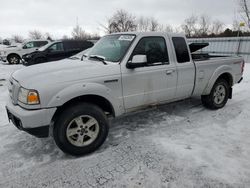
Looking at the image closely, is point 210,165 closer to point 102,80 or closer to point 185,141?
point 185,141

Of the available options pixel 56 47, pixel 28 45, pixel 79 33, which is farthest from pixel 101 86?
pixel 79 33

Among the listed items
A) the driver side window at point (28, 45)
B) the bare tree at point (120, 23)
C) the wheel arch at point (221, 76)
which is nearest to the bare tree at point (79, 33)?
the bare tree at point (120, 23)

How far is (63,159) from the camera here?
3.00 meters

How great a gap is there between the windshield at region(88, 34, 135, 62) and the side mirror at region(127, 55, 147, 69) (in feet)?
0.74

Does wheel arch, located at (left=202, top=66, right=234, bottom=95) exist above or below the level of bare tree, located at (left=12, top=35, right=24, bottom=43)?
below

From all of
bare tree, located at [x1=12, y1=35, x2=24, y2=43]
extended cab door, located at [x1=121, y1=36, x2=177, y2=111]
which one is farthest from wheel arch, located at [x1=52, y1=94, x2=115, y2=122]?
bare tree, located at [x1=12, y1=35, x2=24, y2=43]

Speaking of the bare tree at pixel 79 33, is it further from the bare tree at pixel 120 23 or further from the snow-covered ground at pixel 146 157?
the snow-covered ground at pixel 146 157

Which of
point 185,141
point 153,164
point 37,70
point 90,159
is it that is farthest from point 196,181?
point 37,70

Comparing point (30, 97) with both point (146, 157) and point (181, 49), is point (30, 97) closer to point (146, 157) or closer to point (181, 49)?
point (146, 157)

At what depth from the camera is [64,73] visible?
292cm

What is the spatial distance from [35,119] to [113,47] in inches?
74.0

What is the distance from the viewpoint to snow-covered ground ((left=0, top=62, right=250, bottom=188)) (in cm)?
252

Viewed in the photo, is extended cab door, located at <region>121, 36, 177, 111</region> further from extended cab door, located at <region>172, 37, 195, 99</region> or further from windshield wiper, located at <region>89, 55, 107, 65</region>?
windshield wiper, located at <region>89, 55, 107, 65</region>

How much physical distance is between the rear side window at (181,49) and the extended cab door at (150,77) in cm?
26
